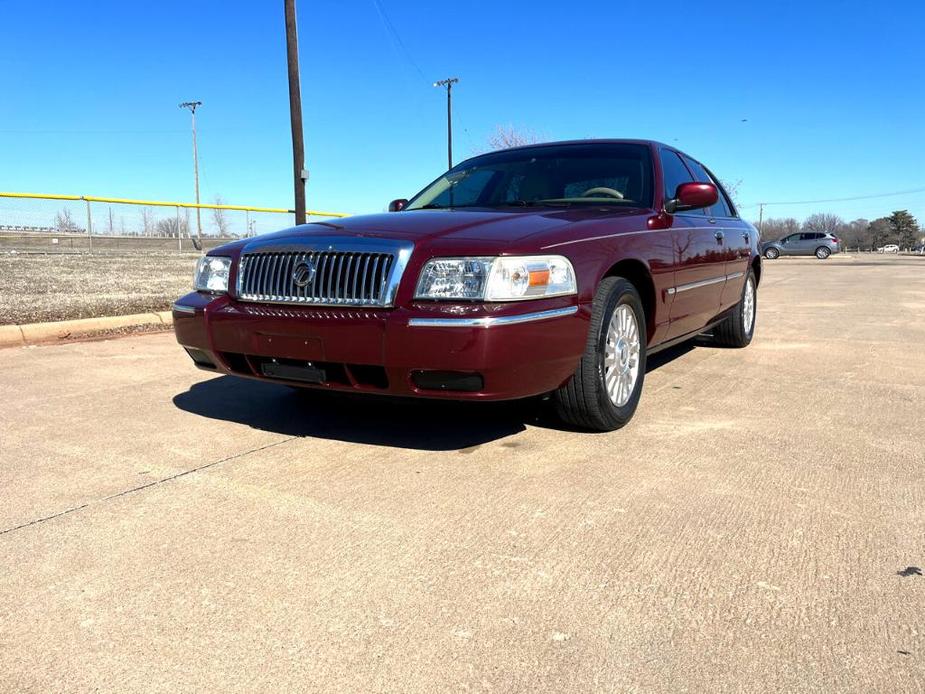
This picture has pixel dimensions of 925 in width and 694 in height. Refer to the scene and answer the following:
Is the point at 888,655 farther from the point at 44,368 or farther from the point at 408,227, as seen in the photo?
the point at 44,368

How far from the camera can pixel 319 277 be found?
316 cm

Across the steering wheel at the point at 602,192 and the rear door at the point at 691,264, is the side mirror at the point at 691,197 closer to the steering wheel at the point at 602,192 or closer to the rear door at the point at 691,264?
the rear door at the point at 691,264

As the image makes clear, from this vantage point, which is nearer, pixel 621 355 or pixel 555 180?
pixel 621 355

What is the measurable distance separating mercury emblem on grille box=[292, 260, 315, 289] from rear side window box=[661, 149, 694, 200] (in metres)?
2.33

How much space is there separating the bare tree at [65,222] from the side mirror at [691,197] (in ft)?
61.3

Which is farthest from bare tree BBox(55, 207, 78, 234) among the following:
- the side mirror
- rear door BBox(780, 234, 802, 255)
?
rear door BBox(780, 234, 802, 255)

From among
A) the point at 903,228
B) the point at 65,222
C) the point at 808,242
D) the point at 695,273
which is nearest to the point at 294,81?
the point at 65,222

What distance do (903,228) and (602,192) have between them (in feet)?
351

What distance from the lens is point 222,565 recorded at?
7.39ft

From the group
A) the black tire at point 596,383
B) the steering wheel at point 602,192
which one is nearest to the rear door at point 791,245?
the steering wheel at point 602,192

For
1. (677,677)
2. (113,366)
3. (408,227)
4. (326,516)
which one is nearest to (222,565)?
(326,516)

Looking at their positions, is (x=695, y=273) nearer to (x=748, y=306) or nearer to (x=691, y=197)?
(x=691, y=197)

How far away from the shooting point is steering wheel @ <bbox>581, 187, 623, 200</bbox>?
4.30m

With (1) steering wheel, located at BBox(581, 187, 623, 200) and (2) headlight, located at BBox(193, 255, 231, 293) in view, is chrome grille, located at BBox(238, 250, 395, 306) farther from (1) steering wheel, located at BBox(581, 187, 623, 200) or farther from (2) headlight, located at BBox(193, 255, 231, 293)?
(1) steering wheel, located at BBox(581, 187, 623, 200)
